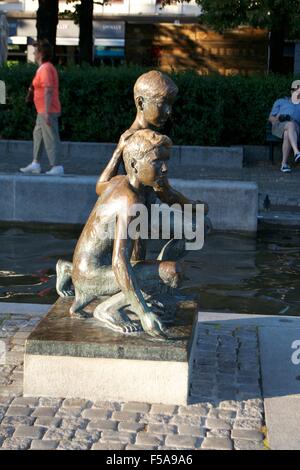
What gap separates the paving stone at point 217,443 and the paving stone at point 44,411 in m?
0.88

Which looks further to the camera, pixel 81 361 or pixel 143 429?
pixel 81 361

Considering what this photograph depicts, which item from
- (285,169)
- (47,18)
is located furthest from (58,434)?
(47,18)

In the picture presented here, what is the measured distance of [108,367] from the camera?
4.79 m

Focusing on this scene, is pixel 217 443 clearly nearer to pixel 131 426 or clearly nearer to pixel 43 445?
pixel 131 426

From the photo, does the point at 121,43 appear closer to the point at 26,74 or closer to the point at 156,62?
the point at 156,62

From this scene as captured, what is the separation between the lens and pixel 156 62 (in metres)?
30.5

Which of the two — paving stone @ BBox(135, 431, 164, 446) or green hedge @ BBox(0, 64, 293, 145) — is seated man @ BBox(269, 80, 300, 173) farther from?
paving stone @ BBox(135, 431, 164, 446)

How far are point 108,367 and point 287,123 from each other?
33.3 ft

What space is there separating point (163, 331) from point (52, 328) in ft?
2.22

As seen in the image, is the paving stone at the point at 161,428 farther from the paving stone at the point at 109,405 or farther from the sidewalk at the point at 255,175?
the sidewalk at the point at 255,175

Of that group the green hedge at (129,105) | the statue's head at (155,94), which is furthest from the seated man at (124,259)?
the green hedge at (129,105)

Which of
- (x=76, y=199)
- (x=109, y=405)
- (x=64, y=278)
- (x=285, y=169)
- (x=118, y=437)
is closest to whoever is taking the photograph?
(x=118, y=437)

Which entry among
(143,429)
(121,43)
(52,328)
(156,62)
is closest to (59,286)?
(52,328)
